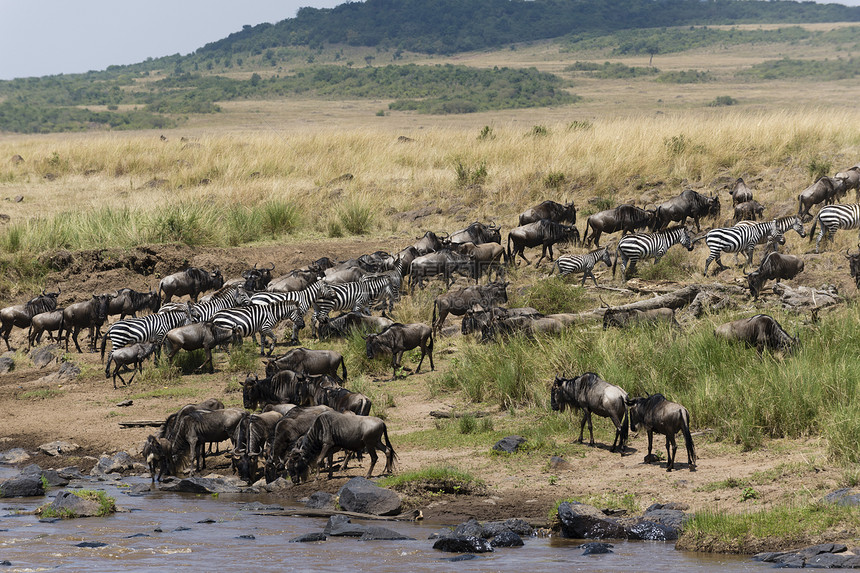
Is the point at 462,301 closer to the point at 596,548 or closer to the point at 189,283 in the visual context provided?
the point at 189,283

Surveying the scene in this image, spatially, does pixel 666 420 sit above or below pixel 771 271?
below

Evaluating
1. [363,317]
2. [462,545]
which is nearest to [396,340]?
[363,317]

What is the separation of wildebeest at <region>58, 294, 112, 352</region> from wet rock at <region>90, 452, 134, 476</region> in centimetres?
568

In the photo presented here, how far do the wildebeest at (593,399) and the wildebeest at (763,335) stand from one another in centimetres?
193

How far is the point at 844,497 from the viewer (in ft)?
25.2

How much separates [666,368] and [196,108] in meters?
80.1

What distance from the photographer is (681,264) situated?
17.3 m

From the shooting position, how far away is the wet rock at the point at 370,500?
8.72 metres

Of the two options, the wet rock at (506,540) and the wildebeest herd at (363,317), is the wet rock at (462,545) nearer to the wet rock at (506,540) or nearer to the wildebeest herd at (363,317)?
the wet rock at (506,540)

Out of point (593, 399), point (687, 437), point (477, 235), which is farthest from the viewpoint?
point (477, 235)

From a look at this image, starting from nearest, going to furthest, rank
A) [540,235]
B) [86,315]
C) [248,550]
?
1. [248,550]
2. [86,315]
3. [540,235]

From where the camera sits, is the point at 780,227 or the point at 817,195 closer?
the point at 780,227

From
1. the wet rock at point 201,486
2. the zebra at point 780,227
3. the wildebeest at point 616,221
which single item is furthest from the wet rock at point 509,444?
the wildebeest at point 616,221

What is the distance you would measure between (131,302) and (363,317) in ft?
13.8
